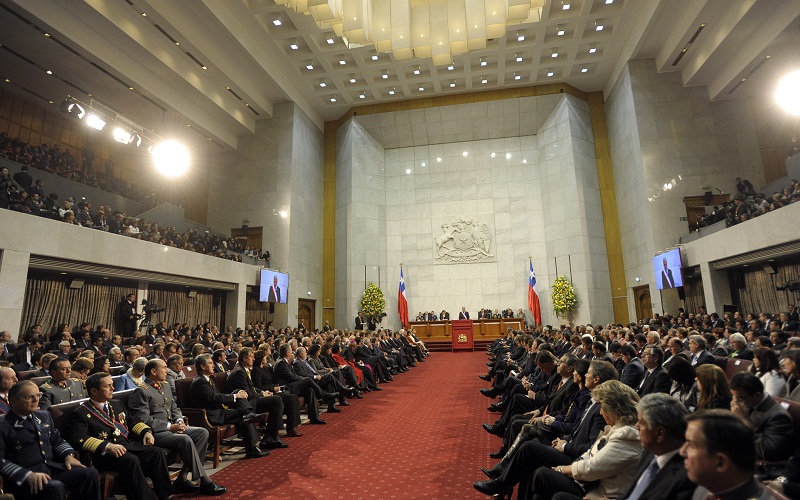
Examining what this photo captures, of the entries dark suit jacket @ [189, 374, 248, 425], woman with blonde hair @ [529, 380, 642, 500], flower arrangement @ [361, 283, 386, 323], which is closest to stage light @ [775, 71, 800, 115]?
flower arrangement @ [361, 283, 386, 323]

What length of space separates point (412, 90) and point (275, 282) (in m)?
10.00

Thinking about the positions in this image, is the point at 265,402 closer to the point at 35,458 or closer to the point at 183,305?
the point at 35,458

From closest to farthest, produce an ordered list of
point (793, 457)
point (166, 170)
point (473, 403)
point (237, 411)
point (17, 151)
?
point (793, 457) → point (237, 411) → point (473, 403) → point (17, 151) → point (166, 170)

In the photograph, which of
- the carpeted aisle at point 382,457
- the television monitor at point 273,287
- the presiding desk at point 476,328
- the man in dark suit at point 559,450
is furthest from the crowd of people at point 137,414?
the presiding desk at point 476,328

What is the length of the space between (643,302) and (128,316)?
54.1 ft

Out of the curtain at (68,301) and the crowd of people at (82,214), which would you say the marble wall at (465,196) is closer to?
the crowd of people at (82,214)

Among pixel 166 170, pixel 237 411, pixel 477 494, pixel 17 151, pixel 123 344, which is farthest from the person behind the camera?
pixel 166 170

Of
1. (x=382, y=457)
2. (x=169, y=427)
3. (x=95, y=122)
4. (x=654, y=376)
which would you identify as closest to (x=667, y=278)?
(x=654, y=376)

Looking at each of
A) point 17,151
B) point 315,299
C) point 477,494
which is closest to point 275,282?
point 315,299

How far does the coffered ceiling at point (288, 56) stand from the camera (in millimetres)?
11547

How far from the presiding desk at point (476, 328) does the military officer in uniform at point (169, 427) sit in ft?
42.9

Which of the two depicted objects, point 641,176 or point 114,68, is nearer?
point 114,68

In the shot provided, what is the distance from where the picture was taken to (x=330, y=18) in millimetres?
11750

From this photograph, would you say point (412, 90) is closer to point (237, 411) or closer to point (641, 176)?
point (641, 176)
